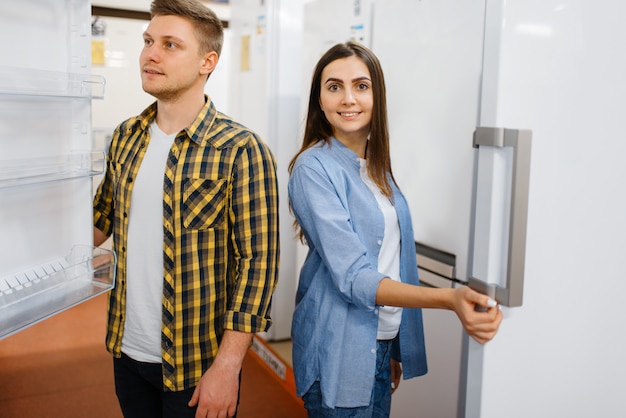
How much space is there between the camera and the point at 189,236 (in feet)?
4.67

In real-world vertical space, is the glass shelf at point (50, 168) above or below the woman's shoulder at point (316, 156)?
below

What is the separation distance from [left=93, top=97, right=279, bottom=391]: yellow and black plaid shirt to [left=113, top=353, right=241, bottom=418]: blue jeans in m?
0.05

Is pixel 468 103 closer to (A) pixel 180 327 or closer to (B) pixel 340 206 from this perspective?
(B) pixel 340 206

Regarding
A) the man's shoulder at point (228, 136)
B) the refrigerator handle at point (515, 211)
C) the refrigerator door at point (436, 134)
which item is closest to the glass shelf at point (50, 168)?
the man's shoulder at point (228, 136)

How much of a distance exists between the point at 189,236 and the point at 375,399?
2.02 feet

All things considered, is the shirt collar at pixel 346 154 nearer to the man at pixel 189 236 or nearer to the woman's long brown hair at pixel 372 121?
the woman's long brown hair at pixel 372 121

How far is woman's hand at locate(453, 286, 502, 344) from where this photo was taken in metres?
1.18

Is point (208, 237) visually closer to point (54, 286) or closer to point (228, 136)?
point (228, 136)

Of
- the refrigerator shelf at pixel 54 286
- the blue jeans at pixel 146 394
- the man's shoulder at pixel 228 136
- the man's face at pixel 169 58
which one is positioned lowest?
the blue jeans at pixel 146 394

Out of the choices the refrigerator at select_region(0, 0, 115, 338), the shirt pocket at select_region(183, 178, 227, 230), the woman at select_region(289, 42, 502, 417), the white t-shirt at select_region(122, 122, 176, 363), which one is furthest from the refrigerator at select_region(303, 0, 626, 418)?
the refrigerator at select_region(0, 0, 115, 338)

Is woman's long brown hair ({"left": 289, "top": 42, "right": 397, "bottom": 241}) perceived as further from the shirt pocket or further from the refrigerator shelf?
the refrigerator shelf

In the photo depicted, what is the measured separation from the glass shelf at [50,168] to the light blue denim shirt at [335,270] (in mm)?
450

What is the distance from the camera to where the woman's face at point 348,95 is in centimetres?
150

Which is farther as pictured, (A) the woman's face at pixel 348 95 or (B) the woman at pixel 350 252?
(A) the woman's face at pixel 348 95
